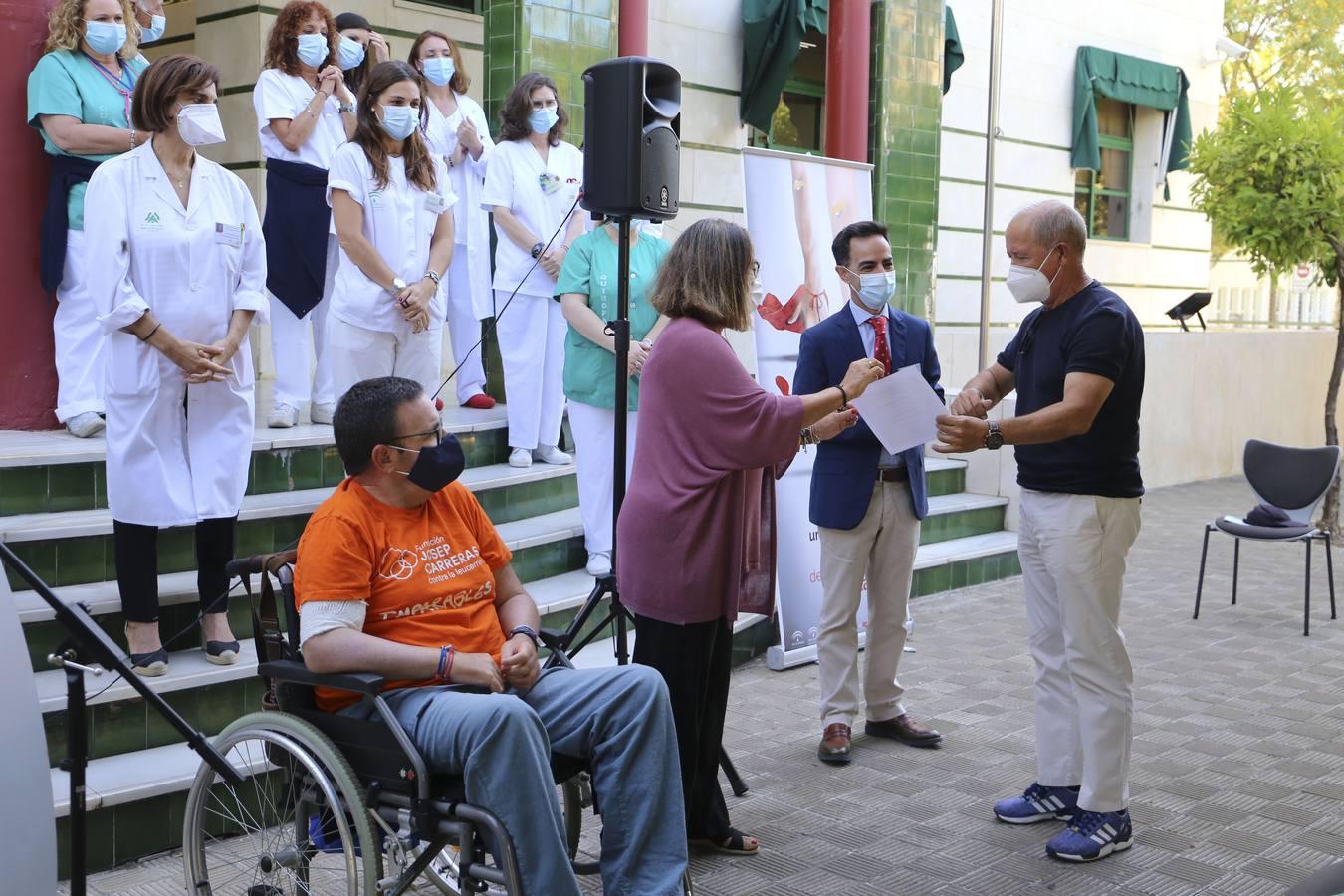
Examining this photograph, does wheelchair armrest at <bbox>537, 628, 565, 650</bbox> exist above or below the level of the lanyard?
below

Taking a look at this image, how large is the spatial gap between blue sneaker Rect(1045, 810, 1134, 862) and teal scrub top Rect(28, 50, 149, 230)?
13.6 feet

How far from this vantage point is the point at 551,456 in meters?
6.46

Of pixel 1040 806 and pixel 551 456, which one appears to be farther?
pixel 551 456

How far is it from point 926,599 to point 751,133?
504cm

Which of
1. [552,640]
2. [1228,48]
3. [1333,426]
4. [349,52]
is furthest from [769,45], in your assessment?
[552,640]

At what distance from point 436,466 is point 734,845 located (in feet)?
5.18

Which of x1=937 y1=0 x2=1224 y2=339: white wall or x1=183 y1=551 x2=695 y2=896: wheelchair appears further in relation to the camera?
x1=937 y1=0 x2=1224 y2=339: white wall

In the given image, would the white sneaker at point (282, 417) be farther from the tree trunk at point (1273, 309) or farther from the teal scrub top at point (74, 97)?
the tree trunk at point (1273, 309)

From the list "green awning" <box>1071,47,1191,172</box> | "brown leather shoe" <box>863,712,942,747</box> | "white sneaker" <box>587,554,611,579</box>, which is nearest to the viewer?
"brown leather shoe" <box>863,712,942,747</box>

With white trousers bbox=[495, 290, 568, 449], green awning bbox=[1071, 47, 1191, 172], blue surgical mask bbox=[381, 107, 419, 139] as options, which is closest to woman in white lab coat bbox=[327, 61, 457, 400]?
blue surgical mask bbox=[381, 107, 419, 139]

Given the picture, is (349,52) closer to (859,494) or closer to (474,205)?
(474,205)

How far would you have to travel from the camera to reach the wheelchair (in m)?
2.75

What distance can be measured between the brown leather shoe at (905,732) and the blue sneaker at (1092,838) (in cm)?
99

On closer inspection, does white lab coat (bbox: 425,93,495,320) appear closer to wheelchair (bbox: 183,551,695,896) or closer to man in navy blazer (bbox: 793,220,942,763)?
man in navy blazer (bbox: 793,220,942,763)
